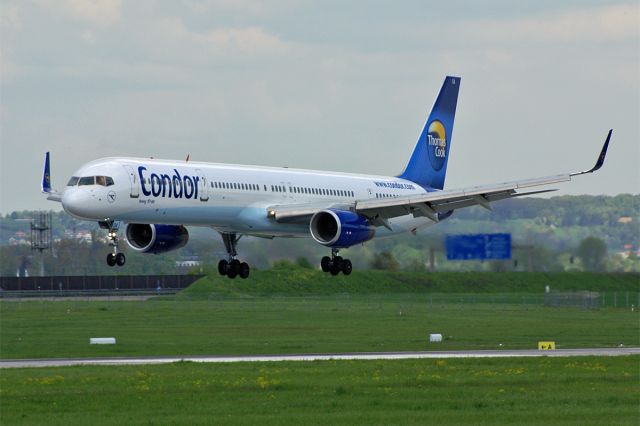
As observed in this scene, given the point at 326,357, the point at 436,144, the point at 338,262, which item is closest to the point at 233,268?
the point at 338,262

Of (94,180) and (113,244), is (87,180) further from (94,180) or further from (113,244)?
(113,244)

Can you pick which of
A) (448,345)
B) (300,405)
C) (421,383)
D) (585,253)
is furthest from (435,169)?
(300,405)

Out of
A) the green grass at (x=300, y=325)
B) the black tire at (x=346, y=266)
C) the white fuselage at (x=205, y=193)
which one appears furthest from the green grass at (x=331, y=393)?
the green grass at (x=300, y=325)

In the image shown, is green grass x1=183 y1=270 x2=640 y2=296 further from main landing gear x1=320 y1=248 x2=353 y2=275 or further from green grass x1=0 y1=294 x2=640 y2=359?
main landing gear x1=320 y1=248 x2=353 y2=275

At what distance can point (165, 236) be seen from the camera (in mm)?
65312

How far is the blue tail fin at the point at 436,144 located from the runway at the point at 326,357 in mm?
10826

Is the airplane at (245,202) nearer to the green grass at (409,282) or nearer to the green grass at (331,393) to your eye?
the green grass at (331,393)

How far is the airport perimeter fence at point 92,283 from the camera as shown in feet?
410

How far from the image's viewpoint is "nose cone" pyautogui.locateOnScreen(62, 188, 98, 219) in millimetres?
57094

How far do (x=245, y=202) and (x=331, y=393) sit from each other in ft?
57.0

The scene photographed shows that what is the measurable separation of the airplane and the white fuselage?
0.15 ft

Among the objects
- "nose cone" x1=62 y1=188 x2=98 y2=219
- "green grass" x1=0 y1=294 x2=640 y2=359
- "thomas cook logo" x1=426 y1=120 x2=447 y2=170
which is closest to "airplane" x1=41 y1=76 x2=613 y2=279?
"nose cone" x1=62 y1=188 x2=98 y2=219

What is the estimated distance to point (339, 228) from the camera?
63.4 m

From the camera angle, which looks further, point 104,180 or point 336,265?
point 336,265
